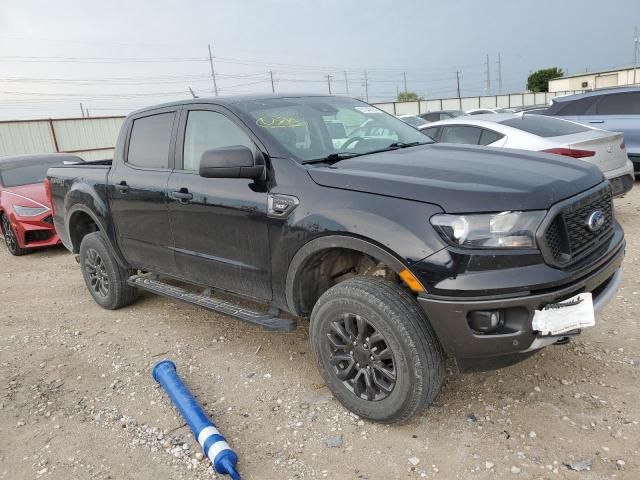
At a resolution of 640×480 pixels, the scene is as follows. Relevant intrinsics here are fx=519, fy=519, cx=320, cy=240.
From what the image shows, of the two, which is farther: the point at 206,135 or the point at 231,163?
the point at 206,135

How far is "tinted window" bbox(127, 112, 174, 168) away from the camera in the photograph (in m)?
3.90

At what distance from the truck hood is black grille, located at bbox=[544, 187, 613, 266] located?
0.08 metres

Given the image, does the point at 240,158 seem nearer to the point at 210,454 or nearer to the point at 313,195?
the point at 313,195

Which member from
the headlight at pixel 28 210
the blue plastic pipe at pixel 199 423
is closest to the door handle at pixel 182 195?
the blue plastic pipe at pixel 199 423

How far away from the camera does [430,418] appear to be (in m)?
2.83

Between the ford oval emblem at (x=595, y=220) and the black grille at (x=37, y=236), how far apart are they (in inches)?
276

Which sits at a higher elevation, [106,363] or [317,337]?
[317,337]

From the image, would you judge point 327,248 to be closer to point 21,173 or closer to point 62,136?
point 21,173

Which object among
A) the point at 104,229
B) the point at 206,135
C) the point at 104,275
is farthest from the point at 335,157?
the point at 104,275

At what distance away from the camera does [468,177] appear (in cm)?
255

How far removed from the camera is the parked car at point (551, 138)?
576cm

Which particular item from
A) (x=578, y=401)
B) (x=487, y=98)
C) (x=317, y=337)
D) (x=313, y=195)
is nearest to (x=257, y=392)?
(x=317, y=337)

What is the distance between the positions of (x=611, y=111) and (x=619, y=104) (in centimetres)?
15

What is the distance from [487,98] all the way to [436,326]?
39.4m
